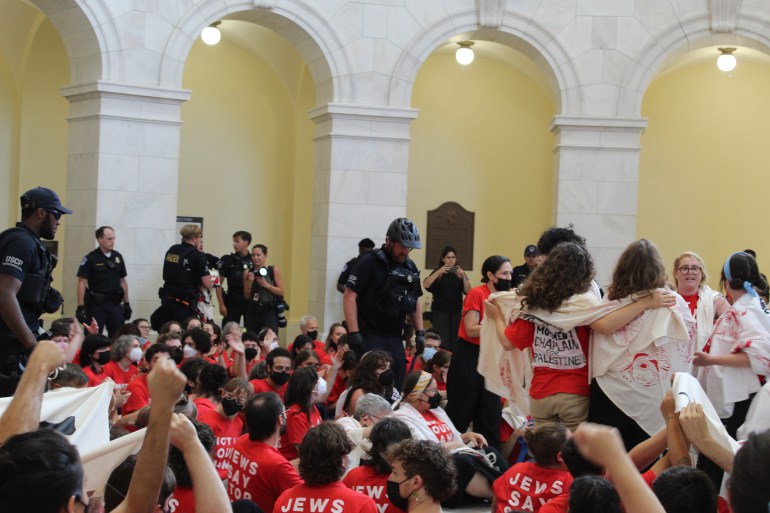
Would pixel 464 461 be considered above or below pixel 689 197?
below

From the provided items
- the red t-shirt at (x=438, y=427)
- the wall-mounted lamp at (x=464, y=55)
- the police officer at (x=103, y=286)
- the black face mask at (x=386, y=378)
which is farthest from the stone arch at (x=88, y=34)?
the red t-shirt at (x=438, y=427)

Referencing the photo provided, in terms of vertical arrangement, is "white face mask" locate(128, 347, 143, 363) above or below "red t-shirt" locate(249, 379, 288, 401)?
above

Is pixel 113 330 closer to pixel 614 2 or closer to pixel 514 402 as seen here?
pixel 514 402

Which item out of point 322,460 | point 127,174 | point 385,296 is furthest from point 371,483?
point 127,174

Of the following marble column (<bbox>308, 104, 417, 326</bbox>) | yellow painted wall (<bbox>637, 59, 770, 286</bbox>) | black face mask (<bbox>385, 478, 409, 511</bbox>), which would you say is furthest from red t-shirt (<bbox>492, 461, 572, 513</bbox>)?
yellow painted wall (<bbox>637, 59, 770, 286</bbox>)

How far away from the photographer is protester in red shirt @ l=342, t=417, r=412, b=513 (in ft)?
17.3

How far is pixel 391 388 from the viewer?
7410 mm

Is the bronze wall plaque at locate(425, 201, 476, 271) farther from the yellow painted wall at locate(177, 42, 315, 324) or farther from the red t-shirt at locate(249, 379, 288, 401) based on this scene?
the red t-shirt at locate(249, 379, 288, 401)

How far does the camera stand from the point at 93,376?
8.04 metres

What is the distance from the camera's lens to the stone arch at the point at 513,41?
13.9m

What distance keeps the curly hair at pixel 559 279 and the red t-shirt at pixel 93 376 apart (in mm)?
3679

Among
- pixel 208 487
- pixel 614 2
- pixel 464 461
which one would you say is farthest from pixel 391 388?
pixel 614 2

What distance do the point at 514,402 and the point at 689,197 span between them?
11097mm

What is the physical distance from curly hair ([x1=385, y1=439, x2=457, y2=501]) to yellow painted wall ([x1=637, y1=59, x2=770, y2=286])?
502 inches
